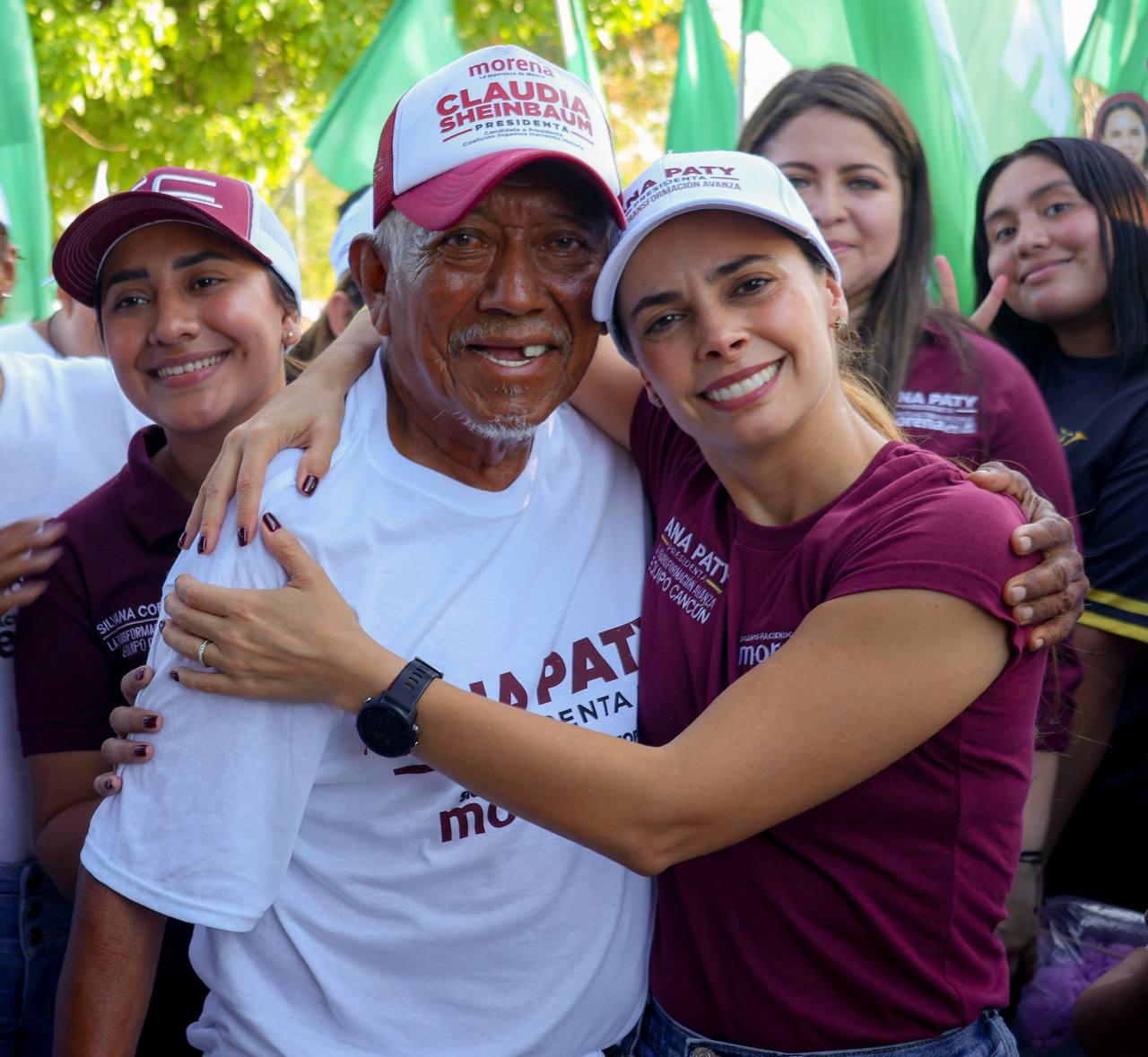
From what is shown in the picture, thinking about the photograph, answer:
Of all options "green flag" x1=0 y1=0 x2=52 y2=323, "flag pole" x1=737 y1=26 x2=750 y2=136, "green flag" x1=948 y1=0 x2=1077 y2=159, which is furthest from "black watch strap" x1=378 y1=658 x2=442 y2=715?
"green flag" x1=948 y1=0 x2=1077 y2=159

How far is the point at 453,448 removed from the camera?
7.68ft

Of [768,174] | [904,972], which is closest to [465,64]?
[768,174]

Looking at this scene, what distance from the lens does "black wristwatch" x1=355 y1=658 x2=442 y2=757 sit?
6.40 ft

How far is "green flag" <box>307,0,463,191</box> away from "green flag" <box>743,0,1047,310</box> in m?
1.67

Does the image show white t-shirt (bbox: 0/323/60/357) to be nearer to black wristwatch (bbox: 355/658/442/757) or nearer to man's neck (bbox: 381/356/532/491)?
man's neck (bbox: 381/356/532/491)

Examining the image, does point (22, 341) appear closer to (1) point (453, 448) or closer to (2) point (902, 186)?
(1) point (453, 448)

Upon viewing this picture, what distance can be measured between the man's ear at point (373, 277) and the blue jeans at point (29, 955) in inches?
57.1

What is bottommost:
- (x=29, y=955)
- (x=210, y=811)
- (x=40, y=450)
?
(x=29, y=955)

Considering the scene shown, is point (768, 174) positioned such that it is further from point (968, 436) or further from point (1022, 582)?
point (968, 436)

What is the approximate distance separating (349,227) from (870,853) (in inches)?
120

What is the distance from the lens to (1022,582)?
1.92 meters

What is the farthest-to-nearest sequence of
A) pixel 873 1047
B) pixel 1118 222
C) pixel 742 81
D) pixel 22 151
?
pixel 22 151 → pixel 742 81 → pixel 1118 222 → pixel 873 1047

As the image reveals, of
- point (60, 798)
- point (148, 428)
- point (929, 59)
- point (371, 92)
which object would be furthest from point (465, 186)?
point (371, 92)

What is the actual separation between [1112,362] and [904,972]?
7.54 ft
